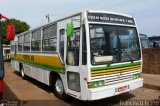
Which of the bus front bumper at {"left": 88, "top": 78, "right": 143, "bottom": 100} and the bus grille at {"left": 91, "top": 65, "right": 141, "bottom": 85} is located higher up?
the bus grille at {"left": 91, "top": 65, "right": 141, "bottom": 85}

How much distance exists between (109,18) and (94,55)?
1379 mm

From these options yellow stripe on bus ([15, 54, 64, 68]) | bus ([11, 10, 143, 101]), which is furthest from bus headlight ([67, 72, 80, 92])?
yellow stripe on bus ([15, 54, 64, 68])

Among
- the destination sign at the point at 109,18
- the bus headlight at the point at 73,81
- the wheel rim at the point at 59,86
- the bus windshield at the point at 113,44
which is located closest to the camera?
the bus windshield at the point at 113,44

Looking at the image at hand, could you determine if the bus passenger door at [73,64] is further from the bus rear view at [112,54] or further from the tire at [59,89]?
the tire at [59,89]

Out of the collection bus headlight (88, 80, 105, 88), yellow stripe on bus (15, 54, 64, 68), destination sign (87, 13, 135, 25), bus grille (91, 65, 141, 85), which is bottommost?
bus headlight (88, 80, 105, 88)

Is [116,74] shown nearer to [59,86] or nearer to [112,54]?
[112,54]

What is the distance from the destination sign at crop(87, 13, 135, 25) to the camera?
716 cm

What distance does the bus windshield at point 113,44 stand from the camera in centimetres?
705

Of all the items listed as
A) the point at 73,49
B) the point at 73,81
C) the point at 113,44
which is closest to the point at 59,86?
the point at 73,81

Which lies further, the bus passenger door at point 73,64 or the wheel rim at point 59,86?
the wheel rim at point 59,86

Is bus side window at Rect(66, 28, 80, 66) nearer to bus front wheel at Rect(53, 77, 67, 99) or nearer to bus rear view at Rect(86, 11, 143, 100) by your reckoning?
bus rear view at Rect(86, 11, 143, 100)

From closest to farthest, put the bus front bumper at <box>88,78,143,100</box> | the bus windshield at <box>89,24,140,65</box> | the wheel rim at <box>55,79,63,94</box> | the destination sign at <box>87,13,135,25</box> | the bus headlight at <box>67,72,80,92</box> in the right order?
the bus front bumper at <box>88,78,143,100</box> → the bus windshield at <box>89,24,140,65</box> → the destination sign at <box>87,13,135,25</box> → the bus headlight at <box>67,72,80,92</box> → the wheel rim at <box>55,79,63,94</box>

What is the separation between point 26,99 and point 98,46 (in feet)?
12.5

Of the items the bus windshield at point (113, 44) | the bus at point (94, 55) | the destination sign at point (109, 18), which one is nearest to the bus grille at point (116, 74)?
the bus at point (94, 55)
